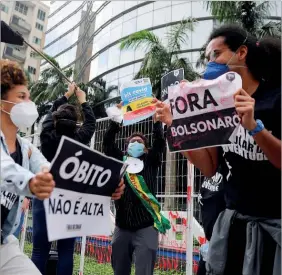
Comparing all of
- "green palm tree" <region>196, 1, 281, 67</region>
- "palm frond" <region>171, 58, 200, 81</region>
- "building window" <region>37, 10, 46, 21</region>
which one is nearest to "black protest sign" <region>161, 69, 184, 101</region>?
"green palm tree" <region>196, 1, 281, 67</region>

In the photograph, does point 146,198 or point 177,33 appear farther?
point 177,33

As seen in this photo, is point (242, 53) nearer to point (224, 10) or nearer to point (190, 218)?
point (190, 218)

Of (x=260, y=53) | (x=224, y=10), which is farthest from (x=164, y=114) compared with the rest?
(x=224, y=10)

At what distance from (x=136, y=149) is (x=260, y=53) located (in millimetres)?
1753

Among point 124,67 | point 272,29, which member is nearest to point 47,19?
point 124,67

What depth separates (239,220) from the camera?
1463 millimetres

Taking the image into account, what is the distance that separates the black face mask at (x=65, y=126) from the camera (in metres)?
2.84

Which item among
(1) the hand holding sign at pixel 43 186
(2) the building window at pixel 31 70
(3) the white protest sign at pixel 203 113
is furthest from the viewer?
(2) the building window at pixel 31 70

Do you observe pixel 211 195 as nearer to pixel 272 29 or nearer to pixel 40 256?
pixel 40 256

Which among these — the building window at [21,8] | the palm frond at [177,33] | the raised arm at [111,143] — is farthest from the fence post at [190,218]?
the building window at [21,8]

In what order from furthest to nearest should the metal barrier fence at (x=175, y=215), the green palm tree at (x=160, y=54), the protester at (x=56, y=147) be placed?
1. the green palm tree at (x=160, y=54)
2. the metal barrier fence at (x=175, y=215)
3. the protester at (x=56, y=147)

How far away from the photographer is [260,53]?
1.63 meters

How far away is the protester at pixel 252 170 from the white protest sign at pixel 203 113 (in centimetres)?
8

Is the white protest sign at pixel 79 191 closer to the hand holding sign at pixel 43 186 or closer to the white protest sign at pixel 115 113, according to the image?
the hand holding sign at pixel 43 186
